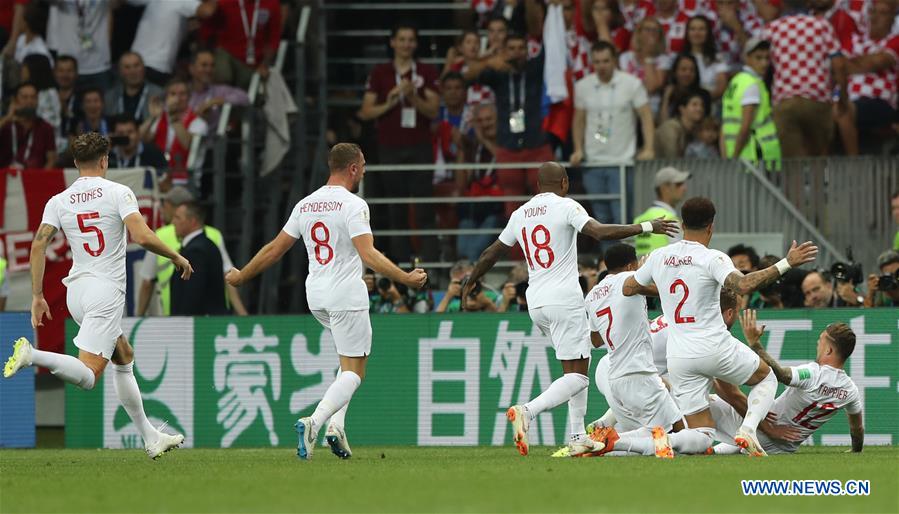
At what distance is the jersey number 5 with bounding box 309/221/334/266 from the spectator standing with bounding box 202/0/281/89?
28.3ft

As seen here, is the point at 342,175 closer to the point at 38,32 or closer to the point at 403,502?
the point at 403,502

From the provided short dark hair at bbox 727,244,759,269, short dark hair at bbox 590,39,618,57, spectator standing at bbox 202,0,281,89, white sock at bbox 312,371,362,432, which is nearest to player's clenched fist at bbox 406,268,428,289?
white sock at bbox 312,371,362,432

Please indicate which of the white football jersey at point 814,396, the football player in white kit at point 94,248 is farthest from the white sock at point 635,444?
the football player in white kit at point 94,248

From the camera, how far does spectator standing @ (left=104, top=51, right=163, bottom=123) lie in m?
20.7

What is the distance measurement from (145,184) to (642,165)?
18.4ft

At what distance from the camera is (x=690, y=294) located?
12289 mm

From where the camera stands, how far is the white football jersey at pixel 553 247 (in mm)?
12852

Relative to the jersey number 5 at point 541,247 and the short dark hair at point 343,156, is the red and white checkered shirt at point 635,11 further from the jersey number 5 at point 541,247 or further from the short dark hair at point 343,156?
the short dark hair at point 343,156

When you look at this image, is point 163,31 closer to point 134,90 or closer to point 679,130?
point 134,90

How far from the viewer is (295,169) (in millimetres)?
21406

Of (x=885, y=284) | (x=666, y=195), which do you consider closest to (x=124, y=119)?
(x=666, y=195)

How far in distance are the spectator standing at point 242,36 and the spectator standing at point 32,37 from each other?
2.18m

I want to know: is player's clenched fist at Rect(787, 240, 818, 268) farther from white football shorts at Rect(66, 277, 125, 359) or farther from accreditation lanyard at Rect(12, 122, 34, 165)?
accreditation lanyard at Rect(12, 122, 34, 165)

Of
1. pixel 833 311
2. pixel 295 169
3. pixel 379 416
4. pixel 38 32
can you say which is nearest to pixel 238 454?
pixel 379 416
